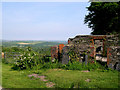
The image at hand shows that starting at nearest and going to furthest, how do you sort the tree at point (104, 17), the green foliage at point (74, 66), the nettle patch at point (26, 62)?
the green foliage at point (74, 66), the nettle patch at point (26, 62), the tree at point (104, 17)

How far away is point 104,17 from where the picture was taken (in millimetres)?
22656

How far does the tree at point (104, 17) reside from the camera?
20781 millimetres

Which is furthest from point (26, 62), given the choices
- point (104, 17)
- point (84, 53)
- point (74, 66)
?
point (104, 17)

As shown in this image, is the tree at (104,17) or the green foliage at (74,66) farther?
the tree at (104,17)

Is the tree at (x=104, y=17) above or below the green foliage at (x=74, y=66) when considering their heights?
above

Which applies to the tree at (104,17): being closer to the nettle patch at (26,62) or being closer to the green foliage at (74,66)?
the green foliage at (74,66)

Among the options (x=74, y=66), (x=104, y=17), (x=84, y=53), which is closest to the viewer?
(x=74, y=66)

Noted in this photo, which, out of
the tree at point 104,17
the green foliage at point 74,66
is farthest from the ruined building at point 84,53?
the tree at point 104,17

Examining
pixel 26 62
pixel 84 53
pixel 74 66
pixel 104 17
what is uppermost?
pixel 104 17

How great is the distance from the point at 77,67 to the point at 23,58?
12.4ft

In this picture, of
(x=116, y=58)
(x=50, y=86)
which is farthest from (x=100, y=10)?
(x=50, y=86)

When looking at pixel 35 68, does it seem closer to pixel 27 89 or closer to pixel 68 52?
pixel 68 52

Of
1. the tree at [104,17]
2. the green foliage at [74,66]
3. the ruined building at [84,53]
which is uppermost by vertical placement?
the tree at [104,17]

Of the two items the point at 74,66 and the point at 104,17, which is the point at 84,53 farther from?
the point at 104,17
